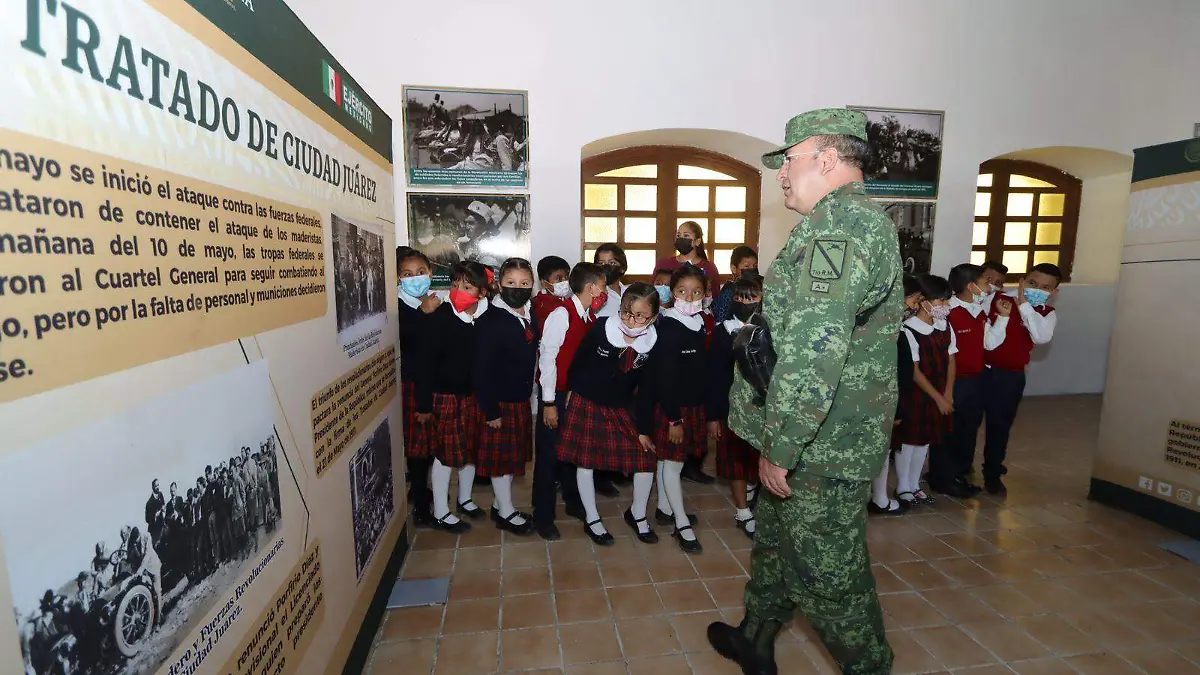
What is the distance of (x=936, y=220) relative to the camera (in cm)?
630

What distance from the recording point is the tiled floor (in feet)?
7.62

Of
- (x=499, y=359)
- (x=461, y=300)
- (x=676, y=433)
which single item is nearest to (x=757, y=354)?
(x=676, y=433)

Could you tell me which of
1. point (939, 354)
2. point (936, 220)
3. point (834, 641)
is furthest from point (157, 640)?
point (936, 220)

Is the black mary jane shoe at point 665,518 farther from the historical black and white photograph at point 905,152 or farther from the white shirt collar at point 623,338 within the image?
the historical black and white photograph at point 905,152

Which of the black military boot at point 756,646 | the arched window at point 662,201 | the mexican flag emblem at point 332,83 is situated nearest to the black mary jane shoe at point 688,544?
the black military boot at point 756,646

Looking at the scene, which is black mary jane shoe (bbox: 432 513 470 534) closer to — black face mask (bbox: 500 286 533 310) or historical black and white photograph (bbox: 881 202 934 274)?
black face mask (bbox: 500 286 533 310)

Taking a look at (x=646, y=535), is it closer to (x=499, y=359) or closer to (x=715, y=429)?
(x=715, y=429)

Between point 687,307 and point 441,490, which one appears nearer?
point 687,307

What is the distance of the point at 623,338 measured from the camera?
3.03 metres

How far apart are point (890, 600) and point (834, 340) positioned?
186 cm

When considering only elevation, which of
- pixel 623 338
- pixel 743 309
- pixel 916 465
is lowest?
pixel 916 465

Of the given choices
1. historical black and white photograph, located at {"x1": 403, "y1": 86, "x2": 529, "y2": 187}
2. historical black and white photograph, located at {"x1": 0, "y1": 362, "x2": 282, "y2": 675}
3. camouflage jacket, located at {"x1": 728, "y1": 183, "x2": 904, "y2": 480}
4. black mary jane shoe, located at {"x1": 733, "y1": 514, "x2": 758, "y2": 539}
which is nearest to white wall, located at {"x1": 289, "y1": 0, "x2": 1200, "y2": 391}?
historical black and white photograph, located at {"x1": 403, "y1": 86, "x2": 529, "y2": 187}

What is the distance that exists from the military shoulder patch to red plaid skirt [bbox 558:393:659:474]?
1.72 meters

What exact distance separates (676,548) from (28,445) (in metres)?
2.99
